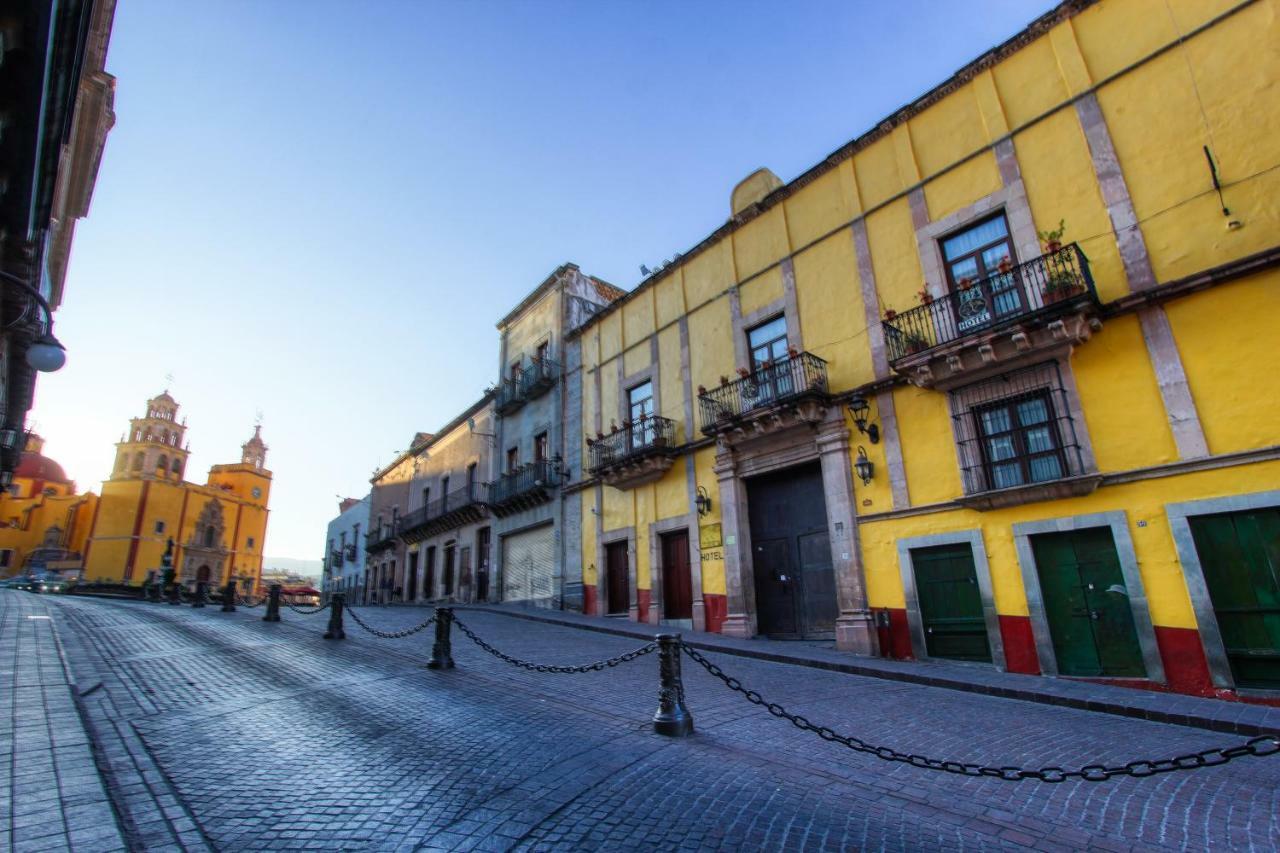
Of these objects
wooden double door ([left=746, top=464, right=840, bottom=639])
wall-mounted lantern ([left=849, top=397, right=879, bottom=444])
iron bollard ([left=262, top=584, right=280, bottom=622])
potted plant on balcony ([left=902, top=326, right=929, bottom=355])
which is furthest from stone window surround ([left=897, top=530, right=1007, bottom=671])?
iron bollard ([left=262, top=584, right=280, bottom=622])

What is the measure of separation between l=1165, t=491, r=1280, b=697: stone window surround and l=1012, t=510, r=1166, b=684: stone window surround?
0.48 m

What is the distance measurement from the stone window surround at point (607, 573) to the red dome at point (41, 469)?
70.9 m

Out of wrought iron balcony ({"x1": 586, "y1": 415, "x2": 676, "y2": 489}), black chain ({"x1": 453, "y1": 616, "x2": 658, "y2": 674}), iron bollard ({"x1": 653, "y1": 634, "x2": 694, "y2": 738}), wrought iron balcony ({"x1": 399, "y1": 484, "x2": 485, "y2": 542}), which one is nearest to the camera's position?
iron bollard ({"x1": 653, "y1": 634, "x2": 694, "y2": 738})

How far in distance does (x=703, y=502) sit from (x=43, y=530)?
223 feet

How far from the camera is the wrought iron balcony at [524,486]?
19484 mm

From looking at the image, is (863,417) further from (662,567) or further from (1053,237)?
(662,567)

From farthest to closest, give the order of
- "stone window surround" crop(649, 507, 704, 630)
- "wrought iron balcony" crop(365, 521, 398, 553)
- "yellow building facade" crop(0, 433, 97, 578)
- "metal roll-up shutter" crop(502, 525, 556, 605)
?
"yellow building facade" crop(0, 433, 97, 578)
"wrought iron balcony" crop(365, 521, 398, 553)
"metal roll-up shutter" crop(502, 525, 556, 605)
"stone window surround" crop(649, 507, 704, 630)

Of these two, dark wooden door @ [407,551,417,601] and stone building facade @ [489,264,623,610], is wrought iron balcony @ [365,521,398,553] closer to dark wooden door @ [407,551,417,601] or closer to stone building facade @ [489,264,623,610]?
dark wooden door @ [407,551,417,601]

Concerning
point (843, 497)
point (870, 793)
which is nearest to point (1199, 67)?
point (843, 497)

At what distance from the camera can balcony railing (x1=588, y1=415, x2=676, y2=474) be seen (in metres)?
15.3

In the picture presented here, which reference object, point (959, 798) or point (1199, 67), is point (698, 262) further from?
point (959, 798)

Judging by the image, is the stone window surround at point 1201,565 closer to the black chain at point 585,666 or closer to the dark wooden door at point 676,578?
the black chain at point 585,666

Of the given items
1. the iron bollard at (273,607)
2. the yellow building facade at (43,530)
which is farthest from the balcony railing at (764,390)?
the yellow building facade at (43,530)

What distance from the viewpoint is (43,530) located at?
172ft
